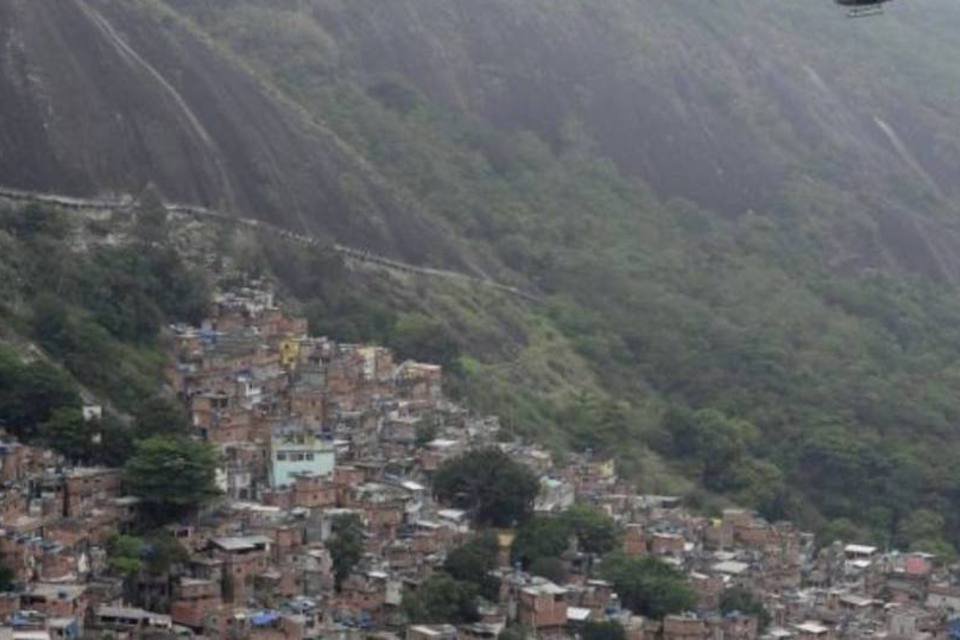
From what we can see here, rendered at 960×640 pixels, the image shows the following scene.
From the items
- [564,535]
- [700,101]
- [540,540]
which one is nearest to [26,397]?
[540,540]

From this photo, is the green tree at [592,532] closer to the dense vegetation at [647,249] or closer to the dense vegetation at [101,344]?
the dense vegetation at [101,344]

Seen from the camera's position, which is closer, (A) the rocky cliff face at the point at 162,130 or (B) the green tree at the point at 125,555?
(B) the green tree at the point at 125,555

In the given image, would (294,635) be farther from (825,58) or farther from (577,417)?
(825,58)

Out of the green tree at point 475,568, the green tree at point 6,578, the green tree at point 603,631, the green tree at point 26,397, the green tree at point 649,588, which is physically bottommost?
the green tree at point 603,631

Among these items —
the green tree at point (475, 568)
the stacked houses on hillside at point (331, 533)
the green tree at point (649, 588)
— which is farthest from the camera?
the green tree at point (649, 588)

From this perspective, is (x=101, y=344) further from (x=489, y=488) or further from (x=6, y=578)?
(x=6, y=578)

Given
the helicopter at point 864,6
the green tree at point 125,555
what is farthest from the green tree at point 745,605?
the green tree at point 125,555
